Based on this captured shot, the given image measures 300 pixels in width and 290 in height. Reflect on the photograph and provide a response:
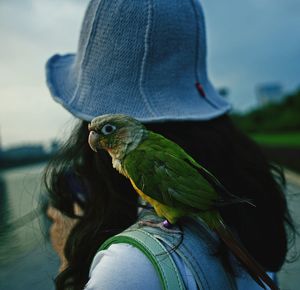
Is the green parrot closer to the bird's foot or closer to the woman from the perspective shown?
the bird's foot

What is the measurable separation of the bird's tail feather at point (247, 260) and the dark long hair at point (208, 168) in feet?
0.94

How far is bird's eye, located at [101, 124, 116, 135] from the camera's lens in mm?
843

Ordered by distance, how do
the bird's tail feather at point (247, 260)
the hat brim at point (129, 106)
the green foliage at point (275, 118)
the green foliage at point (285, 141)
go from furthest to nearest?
the green foliage at point (275, 118)
the green foliage at point (285, 141)
the hat brim at point (129, 106)
the bird's tail feather at point (247, 260)

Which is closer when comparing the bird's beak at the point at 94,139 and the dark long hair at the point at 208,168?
the bird's beak at the point at 94,139

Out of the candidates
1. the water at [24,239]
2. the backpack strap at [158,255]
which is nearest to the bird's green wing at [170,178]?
the backpack strap at [158,255]

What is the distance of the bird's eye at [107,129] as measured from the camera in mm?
843

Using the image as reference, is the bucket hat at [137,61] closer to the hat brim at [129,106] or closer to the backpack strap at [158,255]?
the hat brim at [129,106]

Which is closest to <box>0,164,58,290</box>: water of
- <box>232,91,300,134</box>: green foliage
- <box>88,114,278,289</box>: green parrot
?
<box>88,114,278,289</box>: green parrot

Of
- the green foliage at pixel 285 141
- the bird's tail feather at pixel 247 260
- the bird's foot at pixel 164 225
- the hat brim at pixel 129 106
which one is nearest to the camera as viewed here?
the bird's tail feather at pixel 247 260

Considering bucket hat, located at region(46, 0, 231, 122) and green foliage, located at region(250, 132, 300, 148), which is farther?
green foliage, located at region(250, 132, 300, 148)

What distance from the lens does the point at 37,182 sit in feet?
5.21

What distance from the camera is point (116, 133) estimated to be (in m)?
0.87

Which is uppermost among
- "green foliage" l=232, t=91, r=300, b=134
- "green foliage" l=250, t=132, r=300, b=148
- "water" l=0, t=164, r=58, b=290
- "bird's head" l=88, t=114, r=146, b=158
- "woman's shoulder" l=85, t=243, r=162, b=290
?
"bird's head" l=88, t=114, r=146, b=158

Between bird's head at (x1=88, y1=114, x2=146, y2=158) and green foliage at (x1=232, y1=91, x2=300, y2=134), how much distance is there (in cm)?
1172
